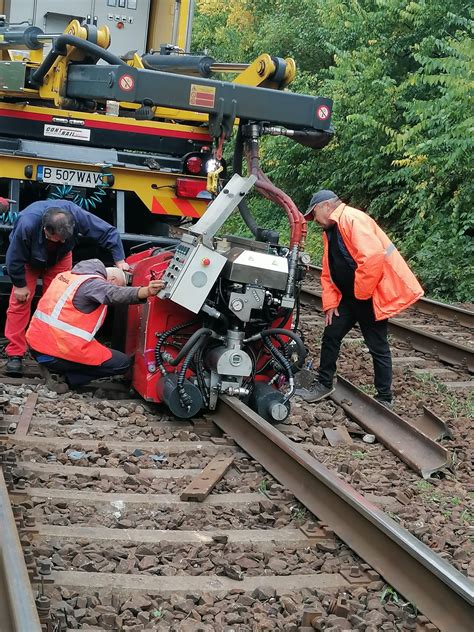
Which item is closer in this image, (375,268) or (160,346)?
(160,346)

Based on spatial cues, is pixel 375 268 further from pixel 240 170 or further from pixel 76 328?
pixel 76 328

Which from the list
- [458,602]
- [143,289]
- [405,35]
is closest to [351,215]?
[143,289]

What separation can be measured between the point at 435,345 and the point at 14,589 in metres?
6.14

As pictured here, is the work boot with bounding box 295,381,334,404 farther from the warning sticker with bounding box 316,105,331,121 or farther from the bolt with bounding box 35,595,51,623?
the bolt with bounding box 35,595,51,623

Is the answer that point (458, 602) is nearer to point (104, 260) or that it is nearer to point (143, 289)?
point (143, 289)

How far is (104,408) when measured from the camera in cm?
602

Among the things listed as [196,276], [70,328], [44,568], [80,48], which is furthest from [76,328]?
[44,568]

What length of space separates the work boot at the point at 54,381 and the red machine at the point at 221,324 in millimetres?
489

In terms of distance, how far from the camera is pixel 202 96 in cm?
618

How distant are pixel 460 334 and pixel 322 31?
37.7 ft

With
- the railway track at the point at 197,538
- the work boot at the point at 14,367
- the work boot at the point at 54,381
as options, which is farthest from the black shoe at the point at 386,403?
the work boot at the point at 14,367

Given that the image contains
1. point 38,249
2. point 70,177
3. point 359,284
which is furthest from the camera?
point 70,177

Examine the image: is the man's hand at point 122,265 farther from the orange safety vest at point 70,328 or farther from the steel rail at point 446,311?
the steel rail at point 446,311

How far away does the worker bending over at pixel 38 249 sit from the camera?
6.65 m
